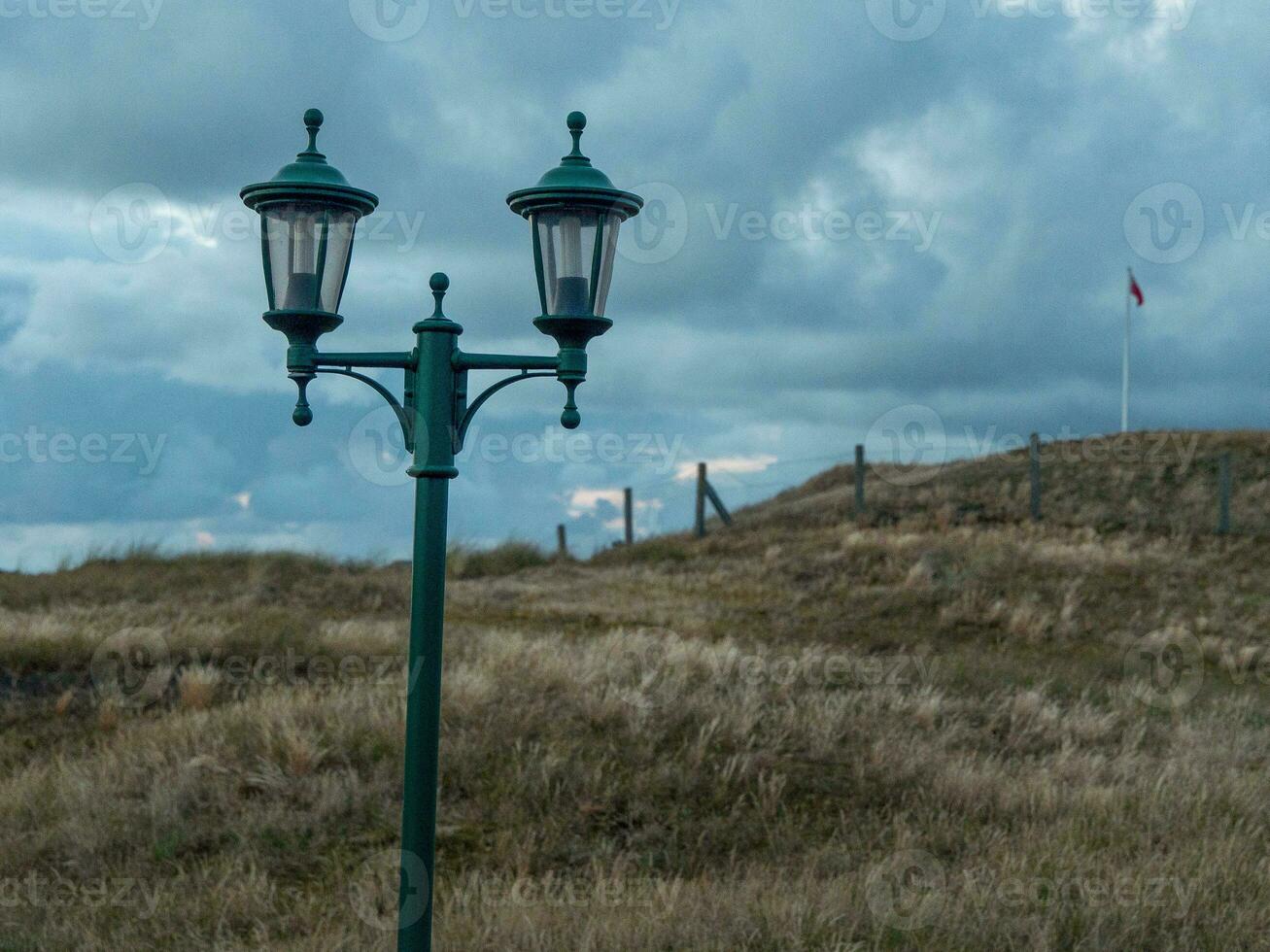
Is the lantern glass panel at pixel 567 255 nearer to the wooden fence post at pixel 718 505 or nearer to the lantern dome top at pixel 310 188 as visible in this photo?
the lantern dome top at pixel 310 188

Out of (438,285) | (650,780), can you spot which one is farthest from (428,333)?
(650,780)

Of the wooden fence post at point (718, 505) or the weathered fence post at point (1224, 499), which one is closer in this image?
the weathered fence post at point (1224, 499)

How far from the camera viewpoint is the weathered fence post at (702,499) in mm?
28500

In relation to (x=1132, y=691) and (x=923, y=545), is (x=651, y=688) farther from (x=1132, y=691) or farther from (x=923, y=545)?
(x=923, y=545)

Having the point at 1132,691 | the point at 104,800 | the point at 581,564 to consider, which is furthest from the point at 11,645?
the point at 581,564

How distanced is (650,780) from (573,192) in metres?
4.97

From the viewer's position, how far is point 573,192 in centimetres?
486

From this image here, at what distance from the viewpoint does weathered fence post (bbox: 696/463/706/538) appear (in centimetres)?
2850

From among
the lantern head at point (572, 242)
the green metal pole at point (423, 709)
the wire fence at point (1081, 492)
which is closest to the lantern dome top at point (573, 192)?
the lantern head at point (572, 242)

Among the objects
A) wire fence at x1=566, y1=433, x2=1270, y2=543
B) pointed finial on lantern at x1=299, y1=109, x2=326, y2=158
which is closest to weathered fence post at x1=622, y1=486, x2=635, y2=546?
wire fence at x1=566, y1=433, x2=1270, y2=543

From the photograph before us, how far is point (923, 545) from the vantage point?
22.3m

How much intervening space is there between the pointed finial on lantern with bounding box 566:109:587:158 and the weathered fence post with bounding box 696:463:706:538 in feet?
77.1

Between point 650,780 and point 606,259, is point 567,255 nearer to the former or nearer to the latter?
point 606,259

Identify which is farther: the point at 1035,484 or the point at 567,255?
the point at 1035,484
